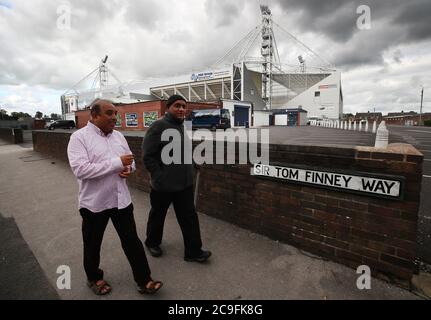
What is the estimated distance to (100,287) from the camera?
2363 mm

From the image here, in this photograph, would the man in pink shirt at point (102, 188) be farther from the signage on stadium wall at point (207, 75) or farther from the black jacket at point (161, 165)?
the signage on stadium wall at point (207, 75)

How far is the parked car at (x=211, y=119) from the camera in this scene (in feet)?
76.3

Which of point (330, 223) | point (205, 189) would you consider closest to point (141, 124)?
point (205, 189)

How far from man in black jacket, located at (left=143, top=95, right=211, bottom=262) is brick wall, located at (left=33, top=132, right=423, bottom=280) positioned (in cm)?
99

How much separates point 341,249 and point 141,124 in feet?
98.4

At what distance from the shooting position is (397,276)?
2.43m

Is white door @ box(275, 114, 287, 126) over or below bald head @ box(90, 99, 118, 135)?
over

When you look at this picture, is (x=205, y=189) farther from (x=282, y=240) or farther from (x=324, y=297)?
(x=324, y=297)

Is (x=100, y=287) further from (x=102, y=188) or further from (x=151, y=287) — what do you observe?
(x=102, y=188)

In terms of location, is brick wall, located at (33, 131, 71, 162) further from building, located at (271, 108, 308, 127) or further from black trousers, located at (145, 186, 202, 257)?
building, located at (271, 108, 308, 127)

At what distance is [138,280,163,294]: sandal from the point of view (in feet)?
7.55

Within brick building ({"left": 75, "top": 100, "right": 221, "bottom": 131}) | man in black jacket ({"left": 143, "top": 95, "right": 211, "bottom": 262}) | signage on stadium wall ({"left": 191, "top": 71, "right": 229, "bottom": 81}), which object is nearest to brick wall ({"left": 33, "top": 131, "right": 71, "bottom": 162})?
man in black jacket ({"left": 143, "top": 95, "right": 211, "bottom": 262})

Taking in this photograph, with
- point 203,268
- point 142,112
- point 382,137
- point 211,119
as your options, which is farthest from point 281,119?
point 203,268

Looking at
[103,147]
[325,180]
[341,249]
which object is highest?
[103,147]
